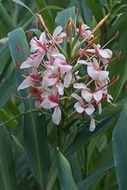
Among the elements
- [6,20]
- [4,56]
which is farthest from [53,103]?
[6,20]

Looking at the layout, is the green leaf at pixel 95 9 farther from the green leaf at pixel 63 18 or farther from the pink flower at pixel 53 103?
the pink flower at pixel 53 103

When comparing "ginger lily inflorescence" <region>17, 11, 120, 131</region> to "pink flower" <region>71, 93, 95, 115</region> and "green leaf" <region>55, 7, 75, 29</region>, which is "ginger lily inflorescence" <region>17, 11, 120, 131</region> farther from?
"green leaf" <region>55, 7, 75, 29</region>

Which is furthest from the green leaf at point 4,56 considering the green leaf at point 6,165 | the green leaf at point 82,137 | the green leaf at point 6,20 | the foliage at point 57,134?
the green leaf at point 82,137

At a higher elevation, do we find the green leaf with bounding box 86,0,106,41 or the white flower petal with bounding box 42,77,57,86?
the white flower petal with bounding box 42,77,57,86

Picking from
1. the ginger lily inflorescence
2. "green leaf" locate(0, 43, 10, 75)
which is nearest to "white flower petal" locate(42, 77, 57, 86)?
the ginger lily inflorescence

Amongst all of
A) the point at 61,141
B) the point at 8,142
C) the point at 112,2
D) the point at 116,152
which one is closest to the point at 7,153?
the point at 8,142

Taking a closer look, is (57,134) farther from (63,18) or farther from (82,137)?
(63,18)
